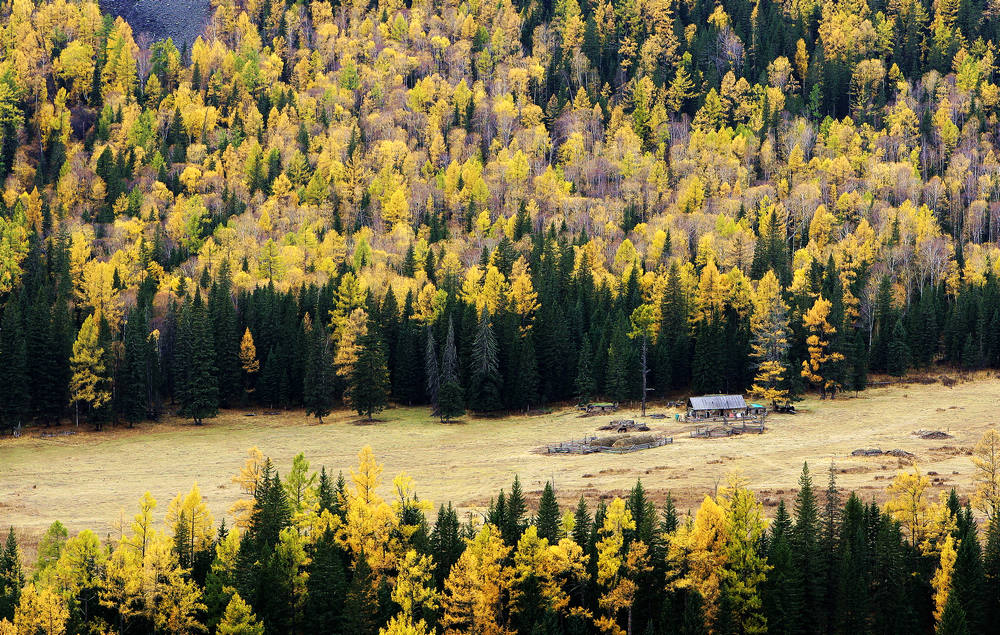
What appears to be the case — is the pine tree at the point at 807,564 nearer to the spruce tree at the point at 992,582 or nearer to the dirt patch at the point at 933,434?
the spruce tree at the point at 992,582

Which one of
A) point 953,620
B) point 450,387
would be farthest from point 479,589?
point 450,387

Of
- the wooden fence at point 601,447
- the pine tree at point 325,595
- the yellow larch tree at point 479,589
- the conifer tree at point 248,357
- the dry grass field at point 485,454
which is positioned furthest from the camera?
the conifer tree at point 248,357

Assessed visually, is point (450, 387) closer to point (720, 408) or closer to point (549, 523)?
point (720, 408)

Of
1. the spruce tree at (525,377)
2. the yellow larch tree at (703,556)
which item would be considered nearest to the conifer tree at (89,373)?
the spruce tree at (525,377)

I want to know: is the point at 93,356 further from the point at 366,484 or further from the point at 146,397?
the point at 366,484

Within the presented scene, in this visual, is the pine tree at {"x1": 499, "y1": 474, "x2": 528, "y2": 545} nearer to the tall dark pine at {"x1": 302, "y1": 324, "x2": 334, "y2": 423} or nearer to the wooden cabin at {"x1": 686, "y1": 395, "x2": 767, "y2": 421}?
the wooden cabin at {"x1": 686, "y1": 395, "x2": 767, "y2": 421}

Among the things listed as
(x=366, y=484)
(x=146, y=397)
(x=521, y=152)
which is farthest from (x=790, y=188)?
(x=366, y=484)

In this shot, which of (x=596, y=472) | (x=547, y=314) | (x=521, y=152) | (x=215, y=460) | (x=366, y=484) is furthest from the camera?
(x=521, y=152)

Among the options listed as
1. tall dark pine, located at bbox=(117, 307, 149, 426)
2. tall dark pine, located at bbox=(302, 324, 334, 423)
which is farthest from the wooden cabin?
tall dark pine, located at bbox=(117, 307, 149, 426)
